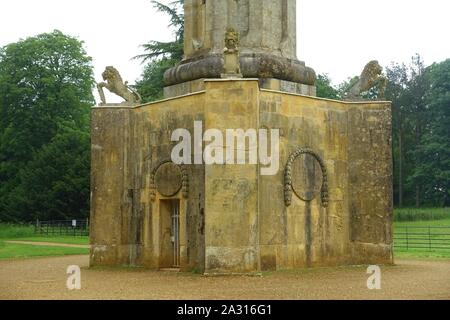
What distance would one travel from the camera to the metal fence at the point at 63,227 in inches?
1784

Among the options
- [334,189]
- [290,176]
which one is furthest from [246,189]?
[334,189]

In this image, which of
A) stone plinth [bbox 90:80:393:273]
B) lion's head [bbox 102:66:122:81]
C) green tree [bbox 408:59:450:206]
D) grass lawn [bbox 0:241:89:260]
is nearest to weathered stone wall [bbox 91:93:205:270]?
stone plinth [bbox 90:80:393:273]

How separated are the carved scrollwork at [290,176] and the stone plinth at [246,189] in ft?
0.09

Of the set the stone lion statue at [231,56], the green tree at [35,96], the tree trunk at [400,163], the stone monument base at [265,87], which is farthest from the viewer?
the tree trunk at [400,163]

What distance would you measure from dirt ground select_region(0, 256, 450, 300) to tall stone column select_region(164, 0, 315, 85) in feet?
19.5

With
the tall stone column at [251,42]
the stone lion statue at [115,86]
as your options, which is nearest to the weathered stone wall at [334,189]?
the tall stone column at [251,42]

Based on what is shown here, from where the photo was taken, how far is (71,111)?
56.8 metres

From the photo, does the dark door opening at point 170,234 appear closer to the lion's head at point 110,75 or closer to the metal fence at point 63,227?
the lion's head at point 110,75

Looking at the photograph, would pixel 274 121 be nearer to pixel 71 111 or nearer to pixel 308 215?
pixel 308 215

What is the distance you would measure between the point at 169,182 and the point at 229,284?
16.3 ft

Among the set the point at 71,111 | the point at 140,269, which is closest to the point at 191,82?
the point at 140,269

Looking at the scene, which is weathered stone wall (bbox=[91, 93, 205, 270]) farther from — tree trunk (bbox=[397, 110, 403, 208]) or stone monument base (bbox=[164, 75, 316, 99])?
tree trunk (bbox=[397, 110, 403, 208])

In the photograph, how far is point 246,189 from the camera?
661 inches

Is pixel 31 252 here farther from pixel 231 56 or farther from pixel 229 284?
pixel 229 284
